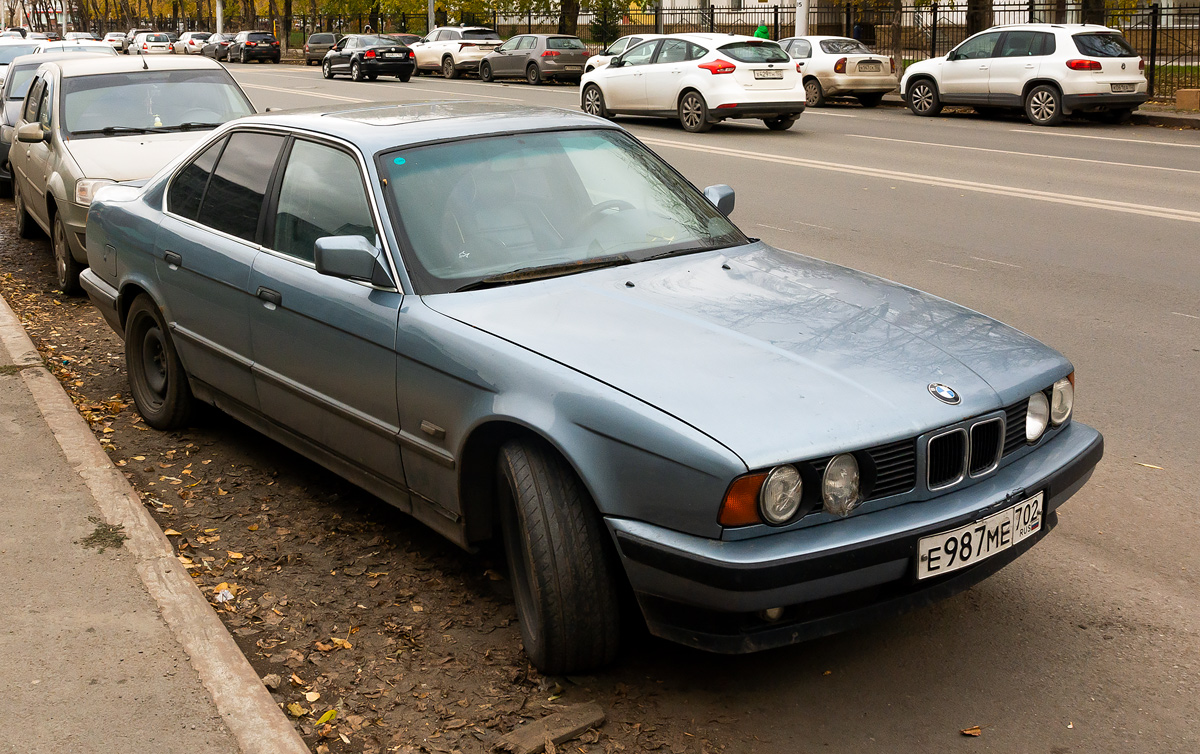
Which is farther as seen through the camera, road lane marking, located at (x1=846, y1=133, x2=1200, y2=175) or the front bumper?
road lane marking, located at (x1=846, y1=133, x2=1200, y2=175)

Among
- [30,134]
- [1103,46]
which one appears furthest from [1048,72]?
[30,134]

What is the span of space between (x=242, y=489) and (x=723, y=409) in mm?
2871

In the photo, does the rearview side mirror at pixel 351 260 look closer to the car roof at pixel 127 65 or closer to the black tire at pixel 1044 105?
the car roof at pixel 127 65

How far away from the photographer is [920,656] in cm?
362

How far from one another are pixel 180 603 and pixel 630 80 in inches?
726

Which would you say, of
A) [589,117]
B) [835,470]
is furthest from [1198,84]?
[835,470]

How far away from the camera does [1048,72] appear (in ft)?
67.4

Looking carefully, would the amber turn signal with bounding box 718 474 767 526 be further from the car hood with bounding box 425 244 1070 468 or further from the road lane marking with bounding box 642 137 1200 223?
the road lane marking with bounding box 642 137 1200 223

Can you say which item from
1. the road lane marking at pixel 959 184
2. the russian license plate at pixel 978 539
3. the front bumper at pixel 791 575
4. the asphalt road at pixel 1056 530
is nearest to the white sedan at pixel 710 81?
the road lane marking at pixel 959 184

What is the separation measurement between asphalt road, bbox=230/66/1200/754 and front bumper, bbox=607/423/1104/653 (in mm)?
351

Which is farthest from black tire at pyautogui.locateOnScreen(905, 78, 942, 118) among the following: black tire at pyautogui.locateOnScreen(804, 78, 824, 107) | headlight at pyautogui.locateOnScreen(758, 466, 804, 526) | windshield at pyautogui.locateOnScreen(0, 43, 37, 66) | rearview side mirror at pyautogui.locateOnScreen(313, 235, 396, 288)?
headlight at pyautogui.locateOnScreen(758, 466, 804, 526)

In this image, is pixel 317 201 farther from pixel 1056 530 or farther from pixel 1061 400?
pixel 1056 530

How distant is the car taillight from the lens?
1961 centimetres

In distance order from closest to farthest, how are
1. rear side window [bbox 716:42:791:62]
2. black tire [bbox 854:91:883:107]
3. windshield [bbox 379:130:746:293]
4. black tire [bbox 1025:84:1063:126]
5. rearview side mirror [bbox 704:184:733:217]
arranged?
windshield [bbox 379:130:746:293] → rearview side mirror [bbox 704:184:733:217] → rear side window [bbox 716:42:791:62] → black tire [bbox 1025:84:1063:126] → black tire [bbox 854:91:883:107]
